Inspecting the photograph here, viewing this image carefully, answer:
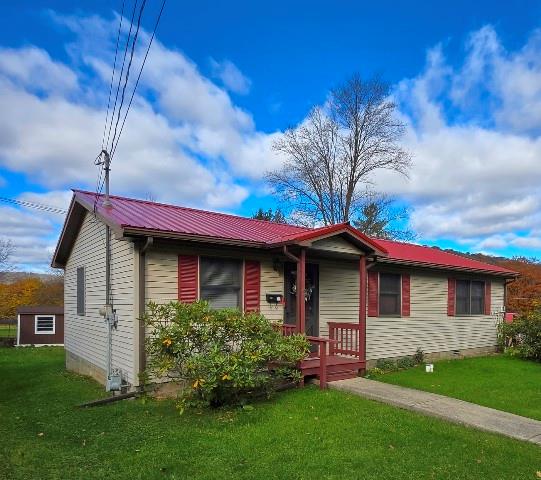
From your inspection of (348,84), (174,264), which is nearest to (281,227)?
(174,264)

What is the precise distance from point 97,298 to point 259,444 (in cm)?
603

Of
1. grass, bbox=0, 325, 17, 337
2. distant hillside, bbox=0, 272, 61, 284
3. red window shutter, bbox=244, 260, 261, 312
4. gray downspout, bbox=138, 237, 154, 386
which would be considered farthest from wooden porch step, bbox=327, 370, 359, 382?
distant hillside, bbox=0, 272, 61, 284

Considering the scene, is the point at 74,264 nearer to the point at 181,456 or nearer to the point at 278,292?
the point at 278,292

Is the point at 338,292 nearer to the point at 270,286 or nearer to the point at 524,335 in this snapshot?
the point at 270,286

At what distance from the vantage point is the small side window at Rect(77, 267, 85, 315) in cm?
1110

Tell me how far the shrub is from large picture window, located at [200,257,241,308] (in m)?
4.12

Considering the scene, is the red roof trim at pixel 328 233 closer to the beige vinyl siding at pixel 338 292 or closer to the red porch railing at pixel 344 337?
the beige vinyl siding at pixel 338 292

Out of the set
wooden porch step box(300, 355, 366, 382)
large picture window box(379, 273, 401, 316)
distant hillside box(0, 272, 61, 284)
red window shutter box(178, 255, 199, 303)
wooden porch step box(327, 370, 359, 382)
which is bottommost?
wooden porch step box(327, 370, 359, 382)

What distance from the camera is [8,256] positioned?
36750 mm

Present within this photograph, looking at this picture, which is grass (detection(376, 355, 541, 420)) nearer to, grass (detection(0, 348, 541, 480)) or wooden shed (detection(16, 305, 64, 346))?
grass (detection(0, 348, 541, 480))

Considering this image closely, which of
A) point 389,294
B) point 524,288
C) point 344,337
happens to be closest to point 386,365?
point 344,337

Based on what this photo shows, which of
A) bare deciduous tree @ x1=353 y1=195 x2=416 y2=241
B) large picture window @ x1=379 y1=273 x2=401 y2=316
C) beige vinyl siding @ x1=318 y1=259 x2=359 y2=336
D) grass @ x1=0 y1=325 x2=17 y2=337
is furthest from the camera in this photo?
bare deciduous tree @ x1=353 y1=195 x2=416 y2=241

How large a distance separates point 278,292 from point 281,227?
2793 millimetres

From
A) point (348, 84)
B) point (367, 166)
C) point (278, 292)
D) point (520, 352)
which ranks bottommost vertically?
point (520, 352)
